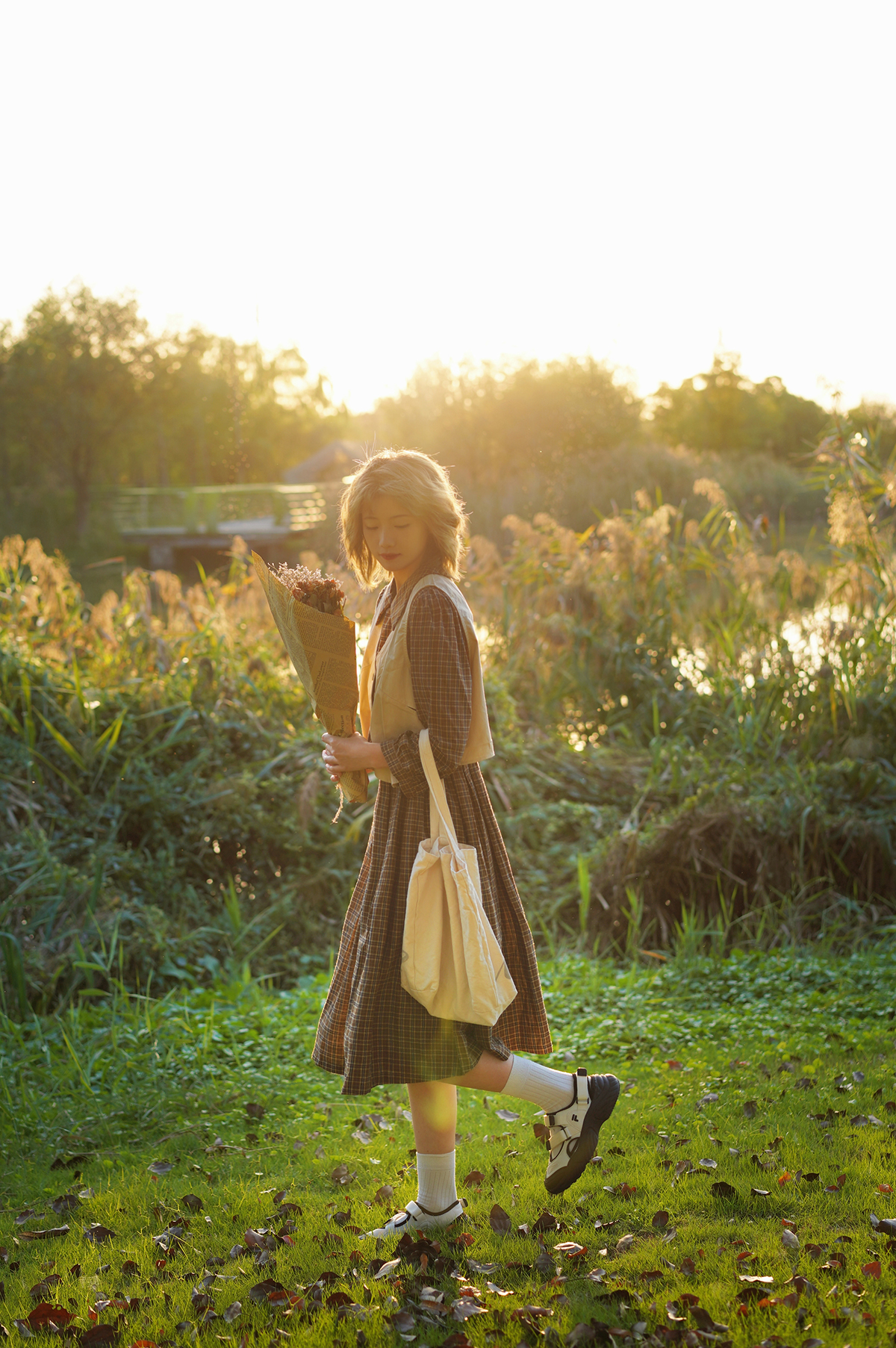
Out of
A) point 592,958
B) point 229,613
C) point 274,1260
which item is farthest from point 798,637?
point 274,1260

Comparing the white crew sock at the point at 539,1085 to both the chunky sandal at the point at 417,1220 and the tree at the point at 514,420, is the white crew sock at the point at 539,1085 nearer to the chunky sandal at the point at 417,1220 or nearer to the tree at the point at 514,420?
the chunky sandal at the point at 417,1220

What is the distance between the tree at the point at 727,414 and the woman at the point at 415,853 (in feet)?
50.9

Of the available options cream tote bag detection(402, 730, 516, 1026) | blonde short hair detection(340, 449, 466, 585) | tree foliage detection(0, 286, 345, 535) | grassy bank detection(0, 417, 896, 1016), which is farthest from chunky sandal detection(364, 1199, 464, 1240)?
tree foliage detection(0, 286, 345, 535)

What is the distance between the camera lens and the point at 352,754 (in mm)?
2350

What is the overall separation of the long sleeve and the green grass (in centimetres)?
107

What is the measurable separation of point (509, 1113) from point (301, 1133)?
657 millimetres

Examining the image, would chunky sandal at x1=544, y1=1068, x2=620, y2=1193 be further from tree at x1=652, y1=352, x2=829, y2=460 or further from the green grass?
tree at x1=652, y1=352, x2=829, y2=460

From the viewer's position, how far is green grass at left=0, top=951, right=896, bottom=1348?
6.85 feet

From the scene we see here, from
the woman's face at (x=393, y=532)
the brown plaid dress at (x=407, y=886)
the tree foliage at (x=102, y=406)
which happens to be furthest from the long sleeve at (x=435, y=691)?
the tree foliage at (x=102, y=406)

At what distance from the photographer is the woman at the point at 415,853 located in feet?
7.45

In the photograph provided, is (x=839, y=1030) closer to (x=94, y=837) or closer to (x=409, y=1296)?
(x=409, y=1296)

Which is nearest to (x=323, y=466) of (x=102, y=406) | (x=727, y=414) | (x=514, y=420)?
A: (x=102, y=406)

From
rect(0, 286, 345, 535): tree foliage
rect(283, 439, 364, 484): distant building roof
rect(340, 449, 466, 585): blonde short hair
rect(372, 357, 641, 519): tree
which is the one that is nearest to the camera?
rect(340, 449, 466, 585): blonde short hair

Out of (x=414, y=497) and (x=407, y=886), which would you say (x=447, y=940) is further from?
(x=414, y=497)
